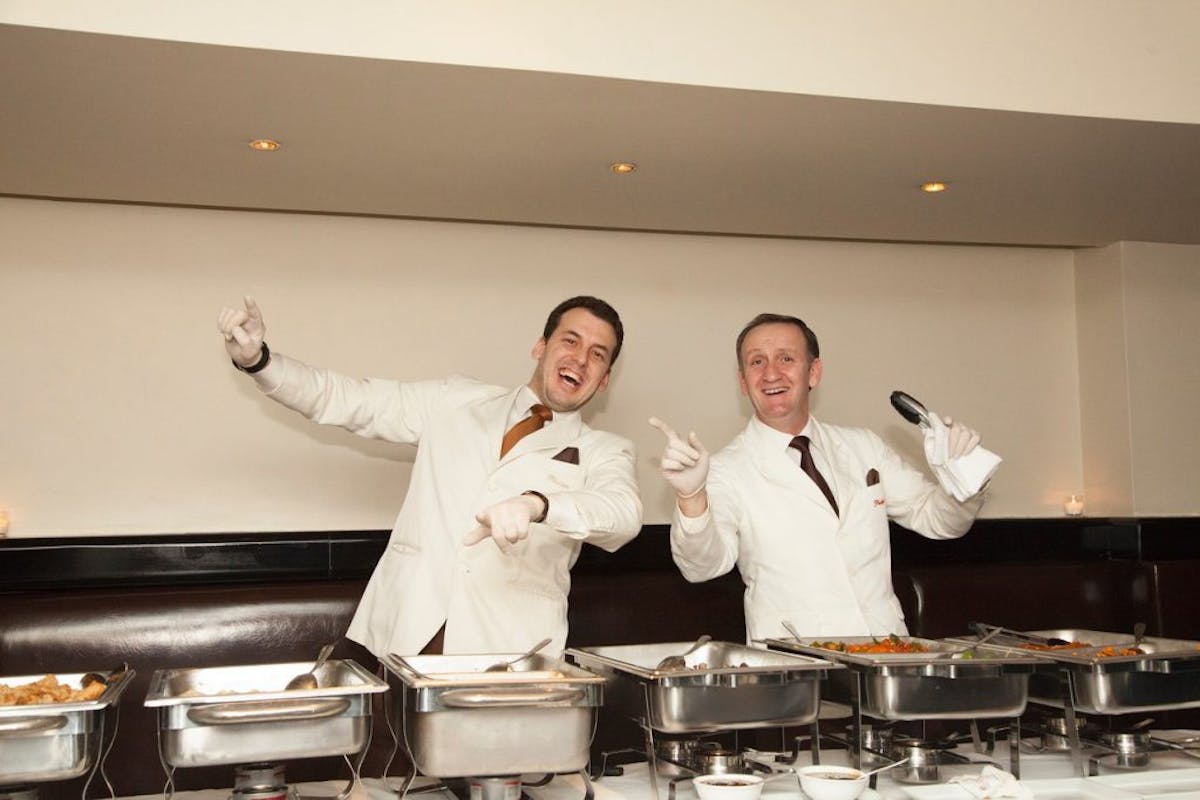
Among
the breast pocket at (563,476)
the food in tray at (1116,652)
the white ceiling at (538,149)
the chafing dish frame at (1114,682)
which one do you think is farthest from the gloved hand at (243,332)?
the food in tray at (1116,652)

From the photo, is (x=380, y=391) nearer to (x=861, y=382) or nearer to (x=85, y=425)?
(x=85, y=425)

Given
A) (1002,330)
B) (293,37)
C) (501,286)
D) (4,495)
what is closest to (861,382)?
(1002,330)

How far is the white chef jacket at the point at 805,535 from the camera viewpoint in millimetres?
2842

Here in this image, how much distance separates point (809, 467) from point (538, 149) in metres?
1.09

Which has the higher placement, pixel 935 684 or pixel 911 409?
pixel 911 409

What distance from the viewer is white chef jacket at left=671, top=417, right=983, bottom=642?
2.84 m

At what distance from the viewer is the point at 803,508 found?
9.62 feet

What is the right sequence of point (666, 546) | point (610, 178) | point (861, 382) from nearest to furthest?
point (610, 178), point (666, 546), point (861, 382)

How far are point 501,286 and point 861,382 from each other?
132cm

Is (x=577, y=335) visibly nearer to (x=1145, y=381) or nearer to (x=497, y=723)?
(x=497, y=723)

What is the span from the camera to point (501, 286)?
380 cm

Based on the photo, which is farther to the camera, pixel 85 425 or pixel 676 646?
pixel 85 425

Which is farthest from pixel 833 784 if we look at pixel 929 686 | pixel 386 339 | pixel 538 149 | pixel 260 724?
pixel 386 339

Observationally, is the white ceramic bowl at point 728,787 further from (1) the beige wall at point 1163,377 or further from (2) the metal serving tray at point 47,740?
(1) the beige wall at point 1163,377
